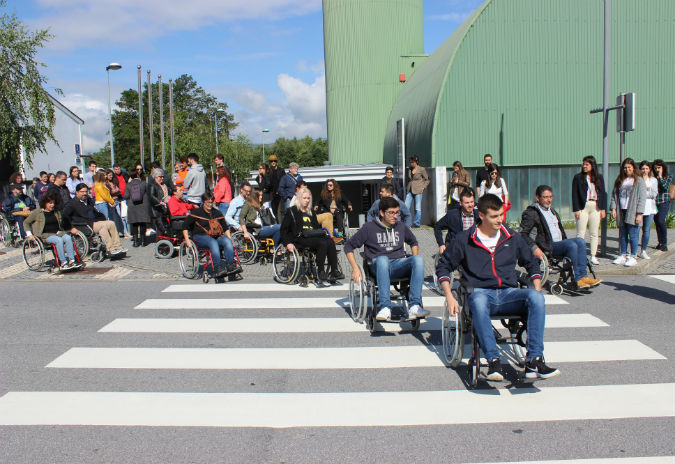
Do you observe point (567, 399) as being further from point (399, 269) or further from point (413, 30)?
point (413, 30)

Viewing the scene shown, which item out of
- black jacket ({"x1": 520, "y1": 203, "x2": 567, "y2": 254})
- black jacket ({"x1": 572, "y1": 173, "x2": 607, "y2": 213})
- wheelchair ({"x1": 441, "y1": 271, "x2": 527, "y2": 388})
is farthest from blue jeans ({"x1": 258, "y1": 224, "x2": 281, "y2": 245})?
wheelchair ({"x1": 441, "y1": 271, "x2": 527, "y2": 388})

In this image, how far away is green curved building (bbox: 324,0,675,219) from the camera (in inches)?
745

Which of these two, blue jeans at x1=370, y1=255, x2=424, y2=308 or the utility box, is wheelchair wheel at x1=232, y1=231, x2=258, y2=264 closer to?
blue jeans at x1=370, y1=255, x2=424, y2=308

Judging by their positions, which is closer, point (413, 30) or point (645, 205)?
point (645, 205)

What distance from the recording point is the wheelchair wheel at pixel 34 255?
1177cm

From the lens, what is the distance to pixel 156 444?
164 inches

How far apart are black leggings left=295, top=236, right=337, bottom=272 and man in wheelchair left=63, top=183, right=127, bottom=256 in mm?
4784

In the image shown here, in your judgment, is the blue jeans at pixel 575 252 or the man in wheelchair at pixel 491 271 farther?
the blue jeans at pixel 575 252

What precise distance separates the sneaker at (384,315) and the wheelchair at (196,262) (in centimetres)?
458

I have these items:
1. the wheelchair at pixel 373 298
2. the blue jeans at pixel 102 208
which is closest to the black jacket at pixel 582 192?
the wheelchair at pixel 373 298

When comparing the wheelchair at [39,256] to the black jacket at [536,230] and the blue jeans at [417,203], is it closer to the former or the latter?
the black jacket at [536,230]

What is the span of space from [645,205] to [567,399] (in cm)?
745

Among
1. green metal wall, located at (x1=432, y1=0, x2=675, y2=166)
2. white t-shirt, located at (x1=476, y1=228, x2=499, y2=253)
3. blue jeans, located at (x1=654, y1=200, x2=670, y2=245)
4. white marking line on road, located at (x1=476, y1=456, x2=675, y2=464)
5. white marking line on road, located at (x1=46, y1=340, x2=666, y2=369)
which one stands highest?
green metal wall, located at (x1=432, y1=0, x2=675, y2=166)

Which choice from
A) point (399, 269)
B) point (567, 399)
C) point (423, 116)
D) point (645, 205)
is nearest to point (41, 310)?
point (399, 269)
